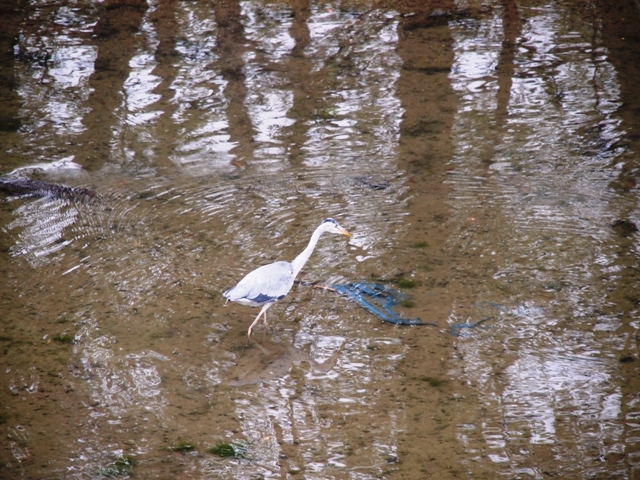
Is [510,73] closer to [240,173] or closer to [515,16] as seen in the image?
[515,16]

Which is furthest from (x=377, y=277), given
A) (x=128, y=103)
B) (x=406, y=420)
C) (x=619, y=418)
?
(x=128, y=103)

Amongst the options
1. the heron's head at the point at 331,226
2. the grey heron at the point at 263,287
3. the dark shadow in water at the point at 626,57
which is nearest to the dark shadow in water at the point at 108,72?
the heron's head at the point at 331,226

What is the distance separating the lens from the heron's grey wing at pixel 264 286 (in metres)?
5.10

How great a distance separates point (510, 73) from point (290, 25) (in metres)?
3.58

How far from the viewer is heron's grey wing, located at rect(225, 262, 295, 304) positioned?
16.7ft

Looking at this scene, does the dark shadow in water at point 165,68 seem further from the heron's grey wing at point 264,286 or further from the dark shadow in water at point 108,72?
the heron's grey wing at point 264,286

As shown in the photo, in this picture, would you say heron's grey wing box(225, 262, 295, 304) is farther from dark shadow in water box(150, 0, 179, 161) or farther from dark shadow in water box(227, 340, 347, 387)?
dark shadow in water box(150, 0, 179, 161)

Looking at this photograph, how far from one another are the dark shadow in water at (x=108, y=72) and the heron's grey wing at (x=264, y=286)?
133 inches

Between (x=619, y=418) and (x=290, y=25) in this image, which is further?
(x=290, y=25)

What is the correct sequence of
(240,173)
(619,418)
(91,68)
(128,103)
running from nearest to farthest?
(619,418), (240,173), (128,103), (91,68)

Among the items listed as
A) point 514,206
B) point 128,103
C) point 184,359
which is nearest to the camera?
point 184,359

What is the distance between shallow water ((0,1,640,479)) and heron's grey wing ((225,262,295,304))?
355mm

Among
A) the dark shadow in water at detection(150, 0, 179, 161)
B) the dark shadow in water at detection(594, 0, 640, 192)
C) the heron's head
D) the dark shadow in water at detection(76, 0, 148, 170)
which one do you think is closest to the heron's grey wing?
the heron's head

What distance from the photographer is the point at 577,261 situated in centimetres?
591
